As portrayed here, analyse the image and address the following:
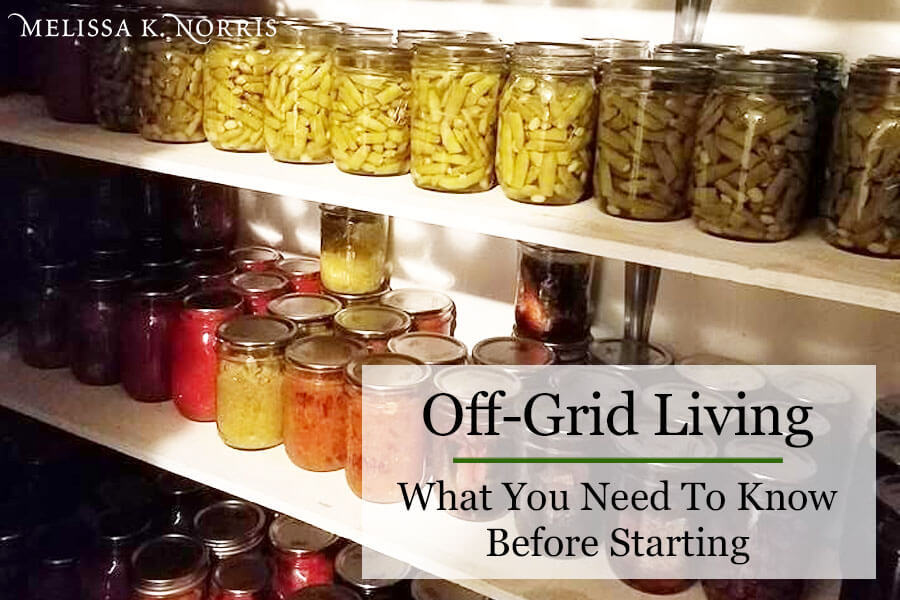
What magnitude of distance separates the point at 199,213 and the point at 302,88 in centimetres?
43

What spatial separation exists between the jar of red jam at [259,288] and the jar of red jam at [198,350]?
0.09 feet

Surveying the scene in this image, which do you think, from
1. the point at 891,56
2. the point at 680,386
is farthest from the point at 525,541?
the point at 891,56

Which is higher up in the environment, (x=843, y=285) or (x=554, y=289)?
(x=843, y=285)

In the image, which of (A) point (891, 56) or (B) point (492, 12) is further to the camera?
(B) point (492, 12)

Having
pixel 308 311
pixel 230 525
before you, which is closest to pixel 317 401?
pixel 308 311

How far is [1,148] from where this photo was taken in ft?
5.16

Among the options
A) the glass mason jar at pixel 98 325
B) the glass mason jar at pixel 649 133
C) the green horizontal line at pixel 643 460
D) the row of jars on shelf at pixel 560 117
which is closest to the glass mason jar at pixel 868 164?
the row of jars on shelf at pixel 560 117

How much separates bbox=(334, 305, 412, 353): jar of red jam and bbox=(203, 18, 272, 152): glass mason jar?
26cm

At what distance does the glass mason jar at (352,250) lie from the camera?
4.38 feet

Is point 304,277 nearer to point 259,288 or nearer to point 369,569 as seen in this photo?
point 259,288

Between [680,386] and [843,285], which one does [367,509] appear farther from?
[843,285]

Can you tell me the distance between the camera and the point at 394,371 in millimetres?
1143

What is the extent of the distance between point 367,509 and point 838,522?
0.54 m

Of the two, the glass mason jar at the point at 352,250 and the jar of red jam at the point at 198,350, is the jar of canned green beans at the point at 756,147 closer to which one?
the glass mason jar at the point at 352,250
